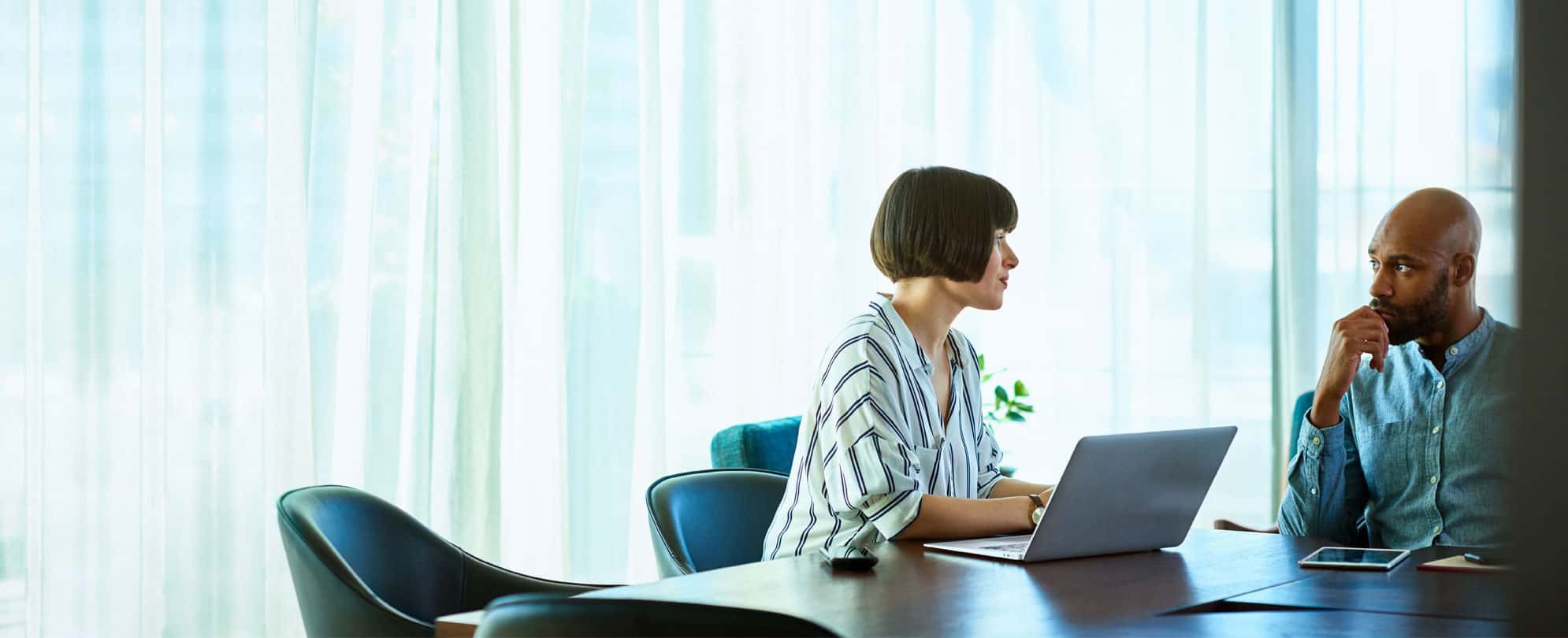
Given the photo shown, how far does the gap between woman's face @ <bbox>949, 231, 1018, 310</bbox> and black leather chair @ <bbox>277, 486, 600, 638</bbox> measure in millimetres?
828

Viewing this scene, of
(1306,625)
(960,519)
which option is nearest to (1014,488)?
(960,519)

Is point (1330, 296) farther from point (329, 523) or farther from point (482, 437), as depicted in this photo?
point (329, 523)

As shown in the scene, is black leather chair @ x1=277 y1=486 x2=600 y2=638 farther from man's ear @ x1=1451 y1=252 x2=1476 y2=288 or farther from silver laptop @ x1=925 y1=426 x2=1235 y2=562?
man's ear @ x1=1451 y1=252 x2=1476 y2=288

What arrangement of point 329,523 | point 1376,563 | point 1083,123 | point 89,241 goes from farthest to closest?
1. point 1083,123
2. point 89,241
3. point 329,523
4. point 1376,563

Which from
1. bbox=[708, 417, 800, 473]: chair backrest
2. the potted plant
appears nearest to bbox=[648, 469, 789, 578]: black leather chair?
bbox=[708, 417, 800, 473]: chair backrest

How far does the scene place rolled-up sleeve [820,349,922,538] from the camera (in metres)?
2.00

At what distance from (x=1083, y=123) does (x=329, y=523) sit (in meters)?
3.13

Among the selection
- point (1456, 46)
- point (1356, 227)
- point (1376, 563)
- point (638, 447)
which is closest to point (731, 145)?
point (638, 447)

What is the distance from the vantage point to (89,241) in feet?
9.96

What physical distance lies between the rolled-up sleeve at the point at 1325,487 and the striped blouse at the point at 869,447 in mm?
611

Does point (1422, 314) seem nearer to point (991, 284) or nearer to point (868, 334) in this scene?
point (991, 284)

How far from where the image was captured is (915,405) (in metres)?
2.19

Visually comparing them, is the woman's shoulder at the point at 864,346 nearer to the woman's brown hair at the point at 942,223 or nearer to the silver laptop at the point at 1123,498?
the woman's brown hair at the point at 942,223

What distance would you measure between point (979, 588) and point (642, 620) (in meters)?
0.78
